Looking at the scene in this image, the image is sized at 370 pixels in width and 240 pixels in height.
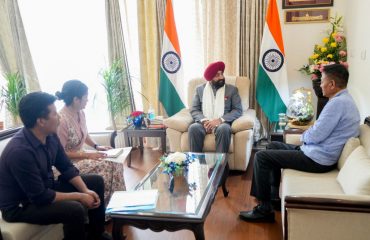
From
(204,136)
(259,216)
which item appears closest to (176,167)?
(259,216)

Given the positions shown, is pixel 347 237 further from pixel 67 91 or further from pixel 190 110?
pixel 190 110

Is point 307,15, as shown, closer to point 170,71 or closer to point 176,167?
point 170,71

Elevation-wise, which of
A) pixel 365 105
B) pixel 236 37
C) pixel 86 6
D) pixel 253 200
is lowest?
pixel 253 200

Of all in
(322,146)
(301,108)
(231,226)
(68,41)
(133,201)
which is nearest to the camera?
(133,201)

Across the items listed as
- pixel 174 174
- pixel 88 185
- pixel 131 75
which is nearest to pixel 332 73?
pixel 174 174

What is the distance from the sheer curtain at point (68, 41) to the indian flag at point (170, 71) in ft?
2.81

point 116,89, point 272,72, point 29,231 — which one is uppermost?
point 272,72

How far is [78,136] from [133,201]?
0.77m

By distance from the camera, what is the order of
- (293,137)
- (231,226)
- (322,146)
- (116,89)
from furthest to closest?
(116,89), (293,137), (231,226), (322,146)

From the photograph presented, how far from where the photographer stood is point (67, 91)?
2.25 meters

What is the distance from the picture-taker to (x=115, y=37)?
13.4ft

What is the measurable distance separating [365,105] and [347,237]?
61.9 inches

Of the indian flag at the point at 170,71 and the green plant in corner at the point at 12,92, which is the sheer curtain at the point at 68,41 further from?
the indian flag at the point at 170,71

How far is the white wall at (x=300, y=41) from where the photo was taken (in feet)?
12.0
